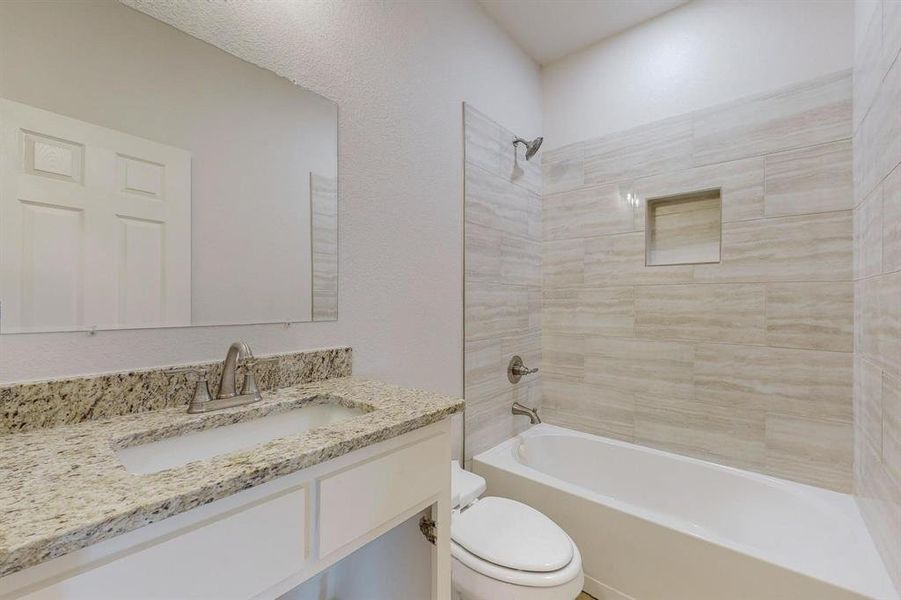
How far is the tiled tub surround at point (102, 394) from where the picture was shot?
77cm

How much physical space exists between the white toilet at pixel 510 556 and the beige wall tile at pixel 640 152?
1839mm

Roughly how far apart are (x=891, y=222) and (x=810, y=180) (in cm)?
70

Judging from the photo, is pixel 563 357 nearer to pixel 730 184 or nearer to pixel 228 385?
pixel 730 184

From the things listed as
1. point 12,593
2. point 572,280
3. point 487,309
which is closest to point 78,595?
point 12,593

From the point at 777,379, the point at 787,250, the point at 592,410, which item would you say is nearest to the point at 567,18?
the point at 787,250

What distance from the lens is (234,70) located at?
1124 millimetres

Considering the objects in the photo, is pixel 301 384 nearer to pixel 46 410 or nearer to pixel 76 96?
pixel 46 410

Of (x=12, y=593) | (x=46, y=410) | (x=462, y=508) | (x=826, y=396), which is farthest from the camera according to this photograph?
(x=826, y=396)

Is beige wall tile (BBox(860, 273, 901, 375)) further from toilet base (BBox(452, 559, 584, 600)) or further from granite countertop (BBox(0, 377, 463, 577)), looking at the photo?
granite countertop (BBox(0, 377, 463, 577))

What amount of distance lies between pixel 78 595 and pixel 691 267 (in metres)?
2.35

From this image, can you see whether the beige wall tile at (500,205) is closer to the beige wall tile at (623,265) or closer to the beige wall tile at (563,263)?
the beige wall tile at (563,263)

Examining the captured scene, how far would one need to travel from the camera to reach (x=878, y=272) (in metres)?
1.29

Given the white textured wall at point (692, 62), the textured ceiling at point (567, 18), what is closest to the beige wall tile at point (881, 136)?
the white textured wall at point (692, 62)

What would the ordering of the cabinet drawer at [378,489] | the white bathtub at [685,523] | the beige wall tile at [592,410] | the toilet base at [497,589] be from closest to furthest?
1. the cabinet drawer at [378,489]
2. the toilet base at [497,589]
3. the white bathtub at [685,523]
4. the beige wall tile at [592,410]
